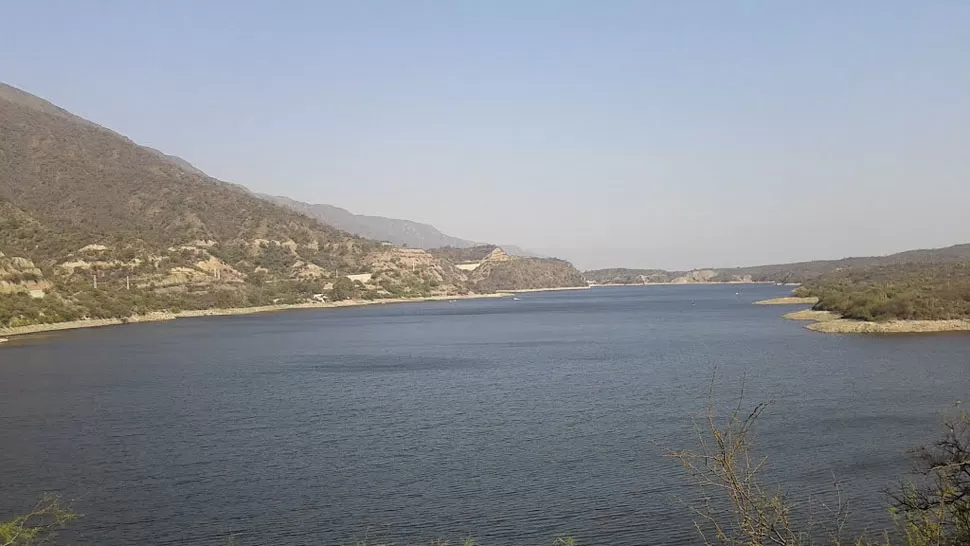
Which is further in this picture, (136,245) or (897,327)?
(136,245)

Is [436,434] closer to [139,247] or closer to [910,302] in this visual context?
[910,302]

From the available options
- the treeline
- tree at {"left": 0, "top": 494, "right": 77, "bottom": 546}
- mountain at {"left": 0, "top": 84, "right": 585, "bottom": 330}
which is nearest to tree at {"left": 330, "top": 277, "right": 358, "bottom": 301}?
mountain at {"left": 0, "top": 84, "right": 585, "bottom": 330}

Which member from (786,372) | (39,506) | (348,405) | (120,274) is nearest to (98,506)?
(39,506)

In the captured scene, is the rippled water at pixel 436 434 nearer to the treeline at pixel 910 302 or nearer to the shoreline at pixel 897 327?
the shoreline at pixel 897 327

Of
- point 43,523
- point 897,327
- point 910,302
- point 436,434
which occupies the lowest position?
point 43,523

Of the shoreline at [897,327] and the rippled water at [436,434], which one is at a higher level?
the shoreline at [897,327]

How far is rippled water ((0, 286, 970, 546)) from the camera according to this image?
61.8 ft

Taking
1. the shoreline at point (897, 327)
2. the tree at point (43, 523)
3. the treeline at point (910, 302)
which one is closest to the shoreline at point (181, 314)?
the tree at point (43, 523)

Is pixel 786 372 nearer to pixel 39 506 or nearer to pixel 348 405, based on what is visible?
pixel 348 405

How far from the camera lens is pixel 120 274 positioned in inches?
4660

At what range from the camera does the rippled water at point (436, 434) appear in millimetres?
18828

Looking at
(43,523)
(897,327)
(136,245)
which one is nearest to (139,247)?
(136,245)

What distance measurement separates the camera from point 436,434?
28.5 meters

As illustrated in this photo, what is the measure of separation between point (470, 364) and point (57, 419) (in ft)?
84.7
